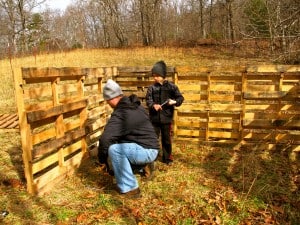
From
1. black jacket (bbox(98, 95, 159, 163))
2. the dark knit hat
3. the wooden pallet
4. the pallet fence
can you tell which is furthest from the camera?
the wooden pallet

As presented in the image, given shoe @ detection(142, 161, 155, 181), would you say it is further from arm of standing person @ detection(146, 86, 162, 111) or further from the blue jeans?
arm of standing person @ detection(146, 86, 162, 111)

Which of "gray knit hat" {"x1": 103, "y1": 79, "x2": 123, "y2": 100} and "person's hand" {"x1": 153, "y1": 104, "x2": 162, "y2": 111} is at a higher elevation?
"gray knit hat" {"x1": 103, "y1": 79, "x2": 123, "y2": 100}

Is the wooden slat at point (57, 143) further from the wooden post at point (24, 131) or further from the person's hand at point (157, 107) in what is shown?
the person's hand at point (157, 107)

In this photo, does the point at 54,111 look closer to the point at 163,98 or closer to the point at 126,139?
the point at 126,139

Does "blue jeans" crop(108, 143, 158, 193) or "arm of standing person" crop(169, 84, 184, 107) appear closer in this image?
"blue jeans" crop(108, 143, 158, 193)

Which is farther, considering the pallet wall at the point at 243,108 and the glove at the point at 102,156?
the pallet wall at the point at 243,108

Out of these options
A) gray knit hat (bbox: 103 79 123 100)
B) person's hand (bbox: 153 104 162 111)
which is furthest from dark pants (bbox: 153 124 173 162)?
gray knit hat (bbox: 103 79 123 100)

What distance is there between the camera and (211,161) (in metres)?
5.80

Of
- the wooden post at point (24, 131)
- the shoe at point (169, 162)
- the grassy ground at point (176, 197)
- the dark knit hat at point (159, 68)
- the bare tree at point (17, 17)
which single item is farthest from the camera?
the bare tree at point (17, 17)

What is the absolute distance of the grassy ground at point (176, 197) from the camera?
12.3ft

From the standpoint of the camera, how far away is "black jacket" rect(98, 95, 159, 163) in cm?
400

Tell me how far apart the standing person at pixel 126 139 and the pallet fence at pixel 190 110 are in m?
1.00

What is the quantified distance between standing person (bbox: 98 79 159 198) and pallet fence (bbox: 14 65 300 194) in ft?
3.29

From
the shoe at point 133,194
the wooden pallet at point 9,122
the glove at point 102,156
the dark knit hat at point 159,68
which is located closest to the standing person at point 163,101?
the dark knit hat at point 159,68
